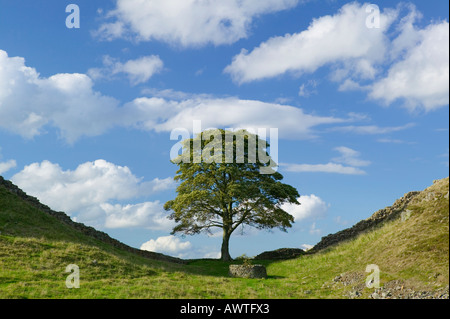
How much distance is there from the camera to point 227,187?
4203 cm

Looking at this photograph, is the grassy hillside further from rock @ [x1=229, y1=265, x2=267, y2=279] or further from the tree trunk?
the tree trunk

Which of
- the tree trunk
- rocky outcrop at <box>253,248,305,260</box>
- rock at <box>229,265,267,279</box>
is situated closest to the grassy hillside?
rock at <box>229,265,267,279</box>

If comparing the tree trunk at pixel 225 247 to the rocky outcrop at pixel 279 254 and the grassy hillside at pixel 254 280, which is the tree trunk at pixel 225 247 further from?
the grassy hillside at pixel 254 280

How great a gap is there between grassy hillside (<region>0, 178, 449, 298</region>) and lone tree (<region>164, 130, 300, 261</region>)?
11.1 meters

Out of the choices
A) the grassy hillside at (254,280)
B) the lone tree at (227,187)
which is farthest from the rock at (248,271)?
the lone tree at (227,187)

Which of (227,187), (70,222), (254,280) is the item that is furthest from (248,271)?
(70,222)

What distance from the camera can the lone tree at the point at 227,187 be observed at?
42.5m

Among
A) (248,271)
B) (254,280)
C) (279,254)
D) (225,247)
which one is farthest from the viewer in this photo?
Answer: (279,254)

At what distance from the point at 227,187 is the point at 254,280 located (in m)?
16.7

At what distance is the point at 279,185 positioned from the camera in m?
42.8

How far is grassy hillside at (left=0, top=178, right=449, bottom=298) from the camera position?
19.0m

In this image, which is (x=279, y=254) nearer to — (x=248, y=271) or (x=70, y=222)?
(x=248, y=271)
